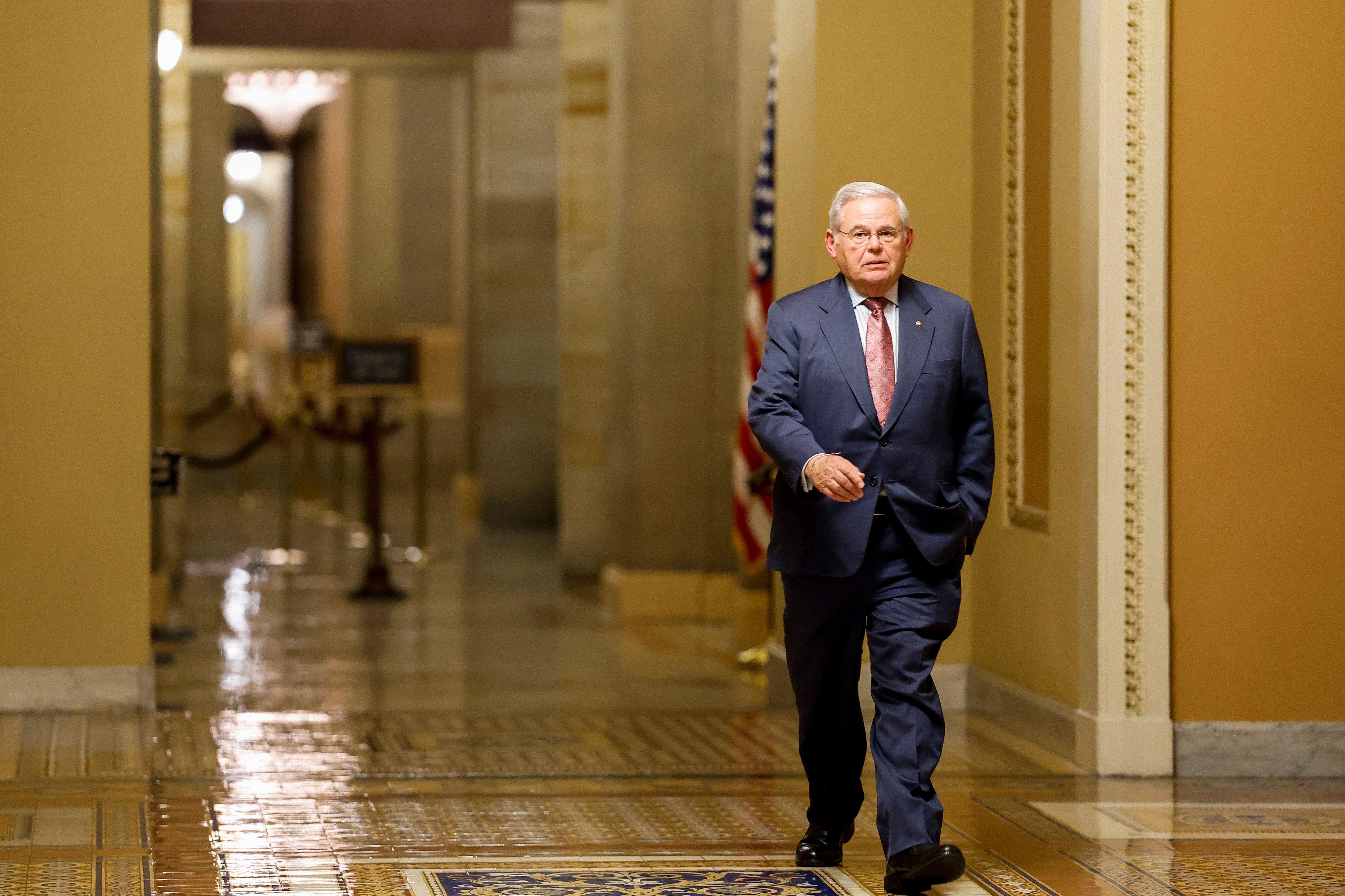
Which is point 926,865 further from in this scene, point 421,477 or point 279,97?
point 279,97

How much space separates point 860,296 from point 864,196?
0.92 ft

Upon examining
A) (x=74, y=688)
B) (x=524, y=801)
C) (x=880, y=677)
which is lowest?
(x=524, y=801)

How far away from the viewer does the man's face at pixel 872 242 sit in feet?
15.8

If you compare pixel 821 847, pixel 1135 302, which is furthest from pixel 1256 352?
pixel 821 847

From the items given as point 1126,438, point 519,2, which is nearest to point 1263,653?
point 1126,438

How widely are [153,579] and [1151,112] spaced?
5.10 meters

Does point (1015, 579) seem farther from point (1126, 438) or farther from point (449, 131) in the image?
point (449, 131)

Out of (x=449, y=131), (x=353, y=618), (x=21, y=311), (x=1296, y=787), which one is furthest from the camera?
(x=449, y=131)

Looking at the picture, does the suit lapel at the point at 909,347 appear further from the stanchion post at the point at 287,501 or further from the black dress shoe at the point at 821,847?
the stanchion post at the point at 287,501

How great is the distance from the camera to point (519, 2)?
17.2m

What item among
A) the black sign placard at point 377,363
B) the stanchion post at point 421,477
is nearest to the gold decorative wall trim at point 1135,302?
the black sign placard at point 377,363

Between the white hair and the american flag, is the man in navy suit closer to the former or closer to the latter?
the white hair

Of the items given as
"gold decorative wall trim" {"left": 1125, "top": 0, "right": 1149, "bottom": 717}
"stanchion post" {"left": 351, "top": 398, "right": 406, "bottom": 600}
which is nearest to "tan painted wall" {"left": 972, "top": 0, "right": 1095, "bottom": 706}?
"gold decorative wall trim" {"left": 1125, "top": 0, "right": 1149, "bottom": 717}

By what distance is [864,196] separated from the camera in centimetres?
479
